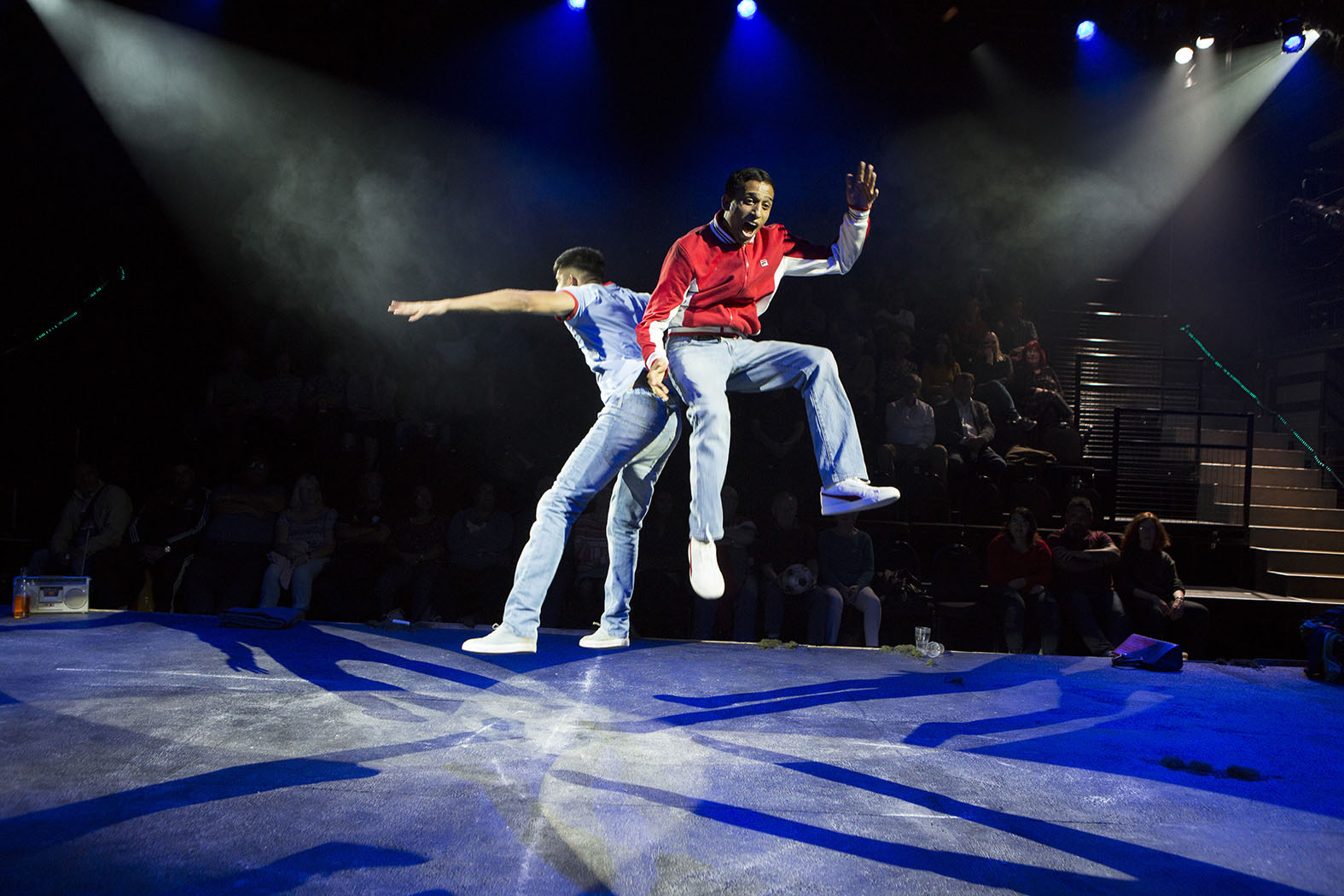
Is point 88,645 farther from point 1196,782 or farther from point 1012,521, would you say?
point 1012,521

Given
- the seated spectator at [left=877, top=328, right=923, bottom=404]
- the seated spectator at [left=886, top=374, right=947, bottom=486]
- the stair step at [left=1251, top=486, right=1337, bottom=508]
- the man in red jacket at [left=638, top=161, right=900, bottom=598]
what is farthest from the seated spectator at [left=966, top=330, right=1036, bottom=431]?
the man in red jacket at [left=638, top=161, right=900, bottom=598]

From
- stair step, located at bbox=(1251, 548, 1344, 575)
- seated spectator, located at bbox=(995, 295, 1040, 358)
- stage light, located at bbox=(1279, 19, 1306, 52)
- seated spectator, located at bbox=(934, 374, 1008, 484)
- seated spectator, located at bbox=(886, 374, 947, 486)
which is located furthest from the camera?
seated spectator, located at bbox=(995, 295, 1040, 358)

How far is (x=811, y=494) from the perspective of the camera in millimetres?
6047

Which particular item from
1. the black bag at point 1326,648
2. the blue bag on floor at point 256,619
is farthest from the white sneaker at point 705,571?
the black bag at point 1326,648

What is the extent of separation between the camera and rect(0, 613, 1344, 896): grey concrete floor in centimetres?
145

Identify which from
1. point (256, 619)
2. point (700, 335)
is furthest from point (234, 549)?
point (700, 335)

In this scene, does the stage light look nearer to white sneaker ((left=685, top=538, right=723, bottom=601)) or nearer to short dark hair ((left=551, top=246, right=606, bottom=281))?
short dark hair ((left=551, top=246, right=606, bottom=281))

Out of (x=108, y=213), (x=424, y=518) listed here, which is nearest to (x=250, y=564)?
(x=424, y=518)

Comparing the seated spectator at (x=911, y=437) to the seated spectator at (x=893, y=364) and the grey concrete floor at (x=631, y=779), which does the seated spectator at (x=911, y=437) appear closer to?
the seated spectator at (x=893, y=364)

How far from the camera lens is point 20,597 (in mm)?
3781

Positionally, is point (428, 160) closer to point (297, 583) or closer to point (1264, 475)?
point (297, 583)

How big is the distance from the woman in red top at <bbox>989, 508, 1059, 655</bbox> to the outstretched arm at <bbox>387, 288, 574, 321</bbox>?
3.28m

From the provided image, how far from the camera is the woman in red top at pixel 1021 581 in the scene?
16.9 feet

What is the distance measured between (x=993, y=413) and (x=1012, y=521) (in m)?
2.06
